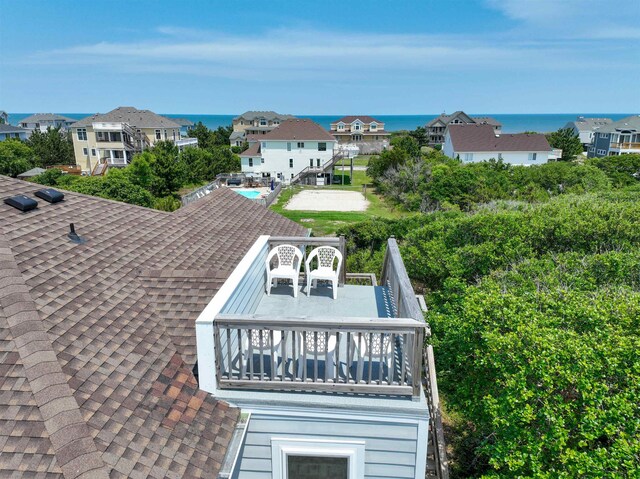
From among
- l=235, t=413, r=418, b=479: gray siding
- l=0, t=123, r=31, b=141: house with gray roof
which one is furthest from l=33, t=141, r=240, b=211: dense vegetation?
l=0, t=123, r=31, b=141: house with gray roof

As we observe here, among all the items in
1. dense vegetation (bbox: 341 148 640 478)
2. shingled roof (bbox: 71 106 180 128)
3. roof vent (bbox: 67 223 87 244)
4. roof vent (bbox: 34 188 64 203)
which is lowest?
dense vegetation (bbox: 341 148 640 478)

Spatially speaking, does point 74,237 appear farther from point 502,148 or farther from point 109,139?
point 502,148

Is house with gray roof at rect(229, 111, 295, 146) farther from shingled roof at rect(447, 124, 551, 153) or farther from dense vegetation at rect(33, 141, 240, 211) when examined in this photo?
shingled roof at rect(447, 124, 551, 153)

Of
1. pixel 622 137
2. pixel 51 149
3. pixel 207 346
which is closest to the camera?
pixel 207 346

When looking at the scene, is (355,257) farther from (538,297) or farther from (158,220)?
(538,297)

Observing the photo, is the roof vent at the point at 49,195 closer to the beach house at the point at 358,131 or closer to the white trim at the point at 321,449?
the white trim at the point at 321,449

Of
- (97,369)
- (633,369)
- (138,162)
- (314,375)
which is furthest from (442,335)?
(138,162)

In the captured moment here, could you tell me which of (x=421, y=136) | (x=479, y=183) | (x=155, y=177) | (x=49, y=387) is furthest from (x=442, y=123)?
(x=49, y=387)
